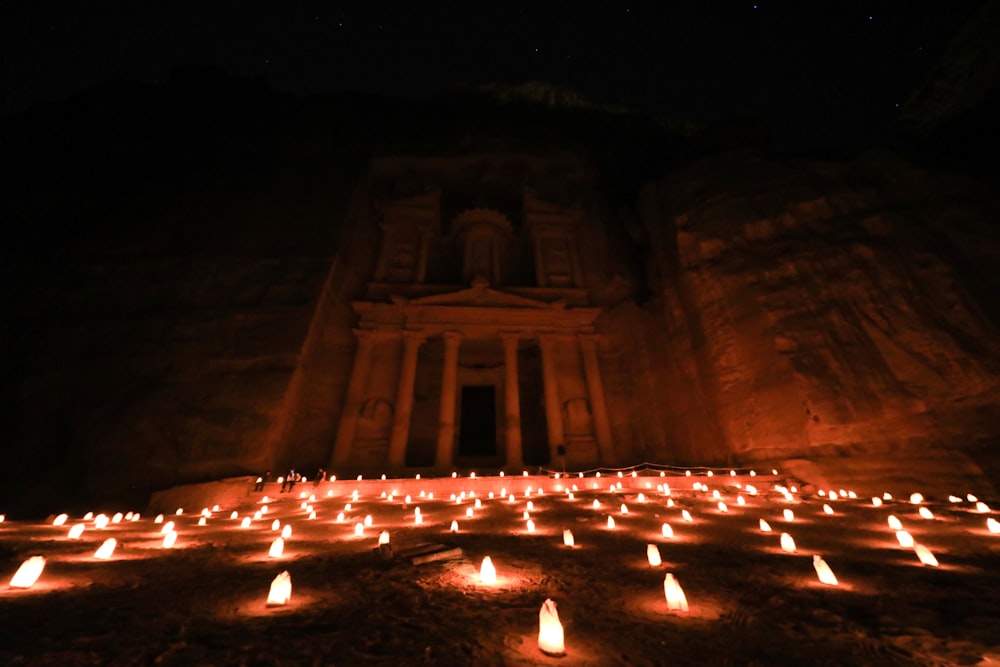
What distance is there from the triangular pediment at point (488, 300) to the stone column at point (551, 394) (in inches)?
65.7

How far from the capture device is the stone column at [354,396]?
1678 cm

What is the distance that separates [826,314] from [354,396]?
59.2ft

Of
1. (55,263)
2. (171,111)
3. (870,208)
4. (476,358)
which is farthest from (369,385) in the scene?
(171,111)

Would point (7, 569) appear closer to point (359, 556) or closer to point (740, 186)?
point (359, 556)

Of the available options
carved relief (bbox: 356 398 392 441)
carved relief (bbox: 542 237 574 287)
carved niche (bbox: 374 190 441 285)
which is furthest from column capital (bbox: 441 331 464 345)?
carved relief (bbox: 542 237 574 287)

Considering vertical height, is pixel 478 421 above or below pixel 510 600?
above

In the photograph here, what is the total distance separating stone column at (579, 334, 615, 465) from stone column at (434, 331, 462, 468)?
6329 mm

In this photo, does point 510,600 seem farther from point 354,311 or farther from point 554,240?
point 554,240

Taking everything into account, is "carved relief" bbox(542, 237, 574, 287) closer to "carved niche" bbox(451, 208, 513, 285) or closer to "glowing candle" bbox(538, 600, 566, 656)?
"carved niche" bbox(451, 208, 513, 285)

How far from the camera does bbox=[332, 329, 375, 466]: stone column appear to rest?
1678cm

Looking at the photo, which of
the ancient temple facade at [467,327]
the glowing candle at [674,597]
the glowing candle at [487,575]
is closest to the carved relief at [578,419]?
the ancient temple facade at [467,327]

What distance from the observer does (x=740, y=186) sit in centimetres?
1838

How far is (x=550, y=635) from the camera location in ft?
9.02

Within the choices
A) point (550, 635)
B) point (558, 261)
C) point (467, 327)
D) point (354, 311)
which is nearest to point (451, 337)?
point (467, 327)
